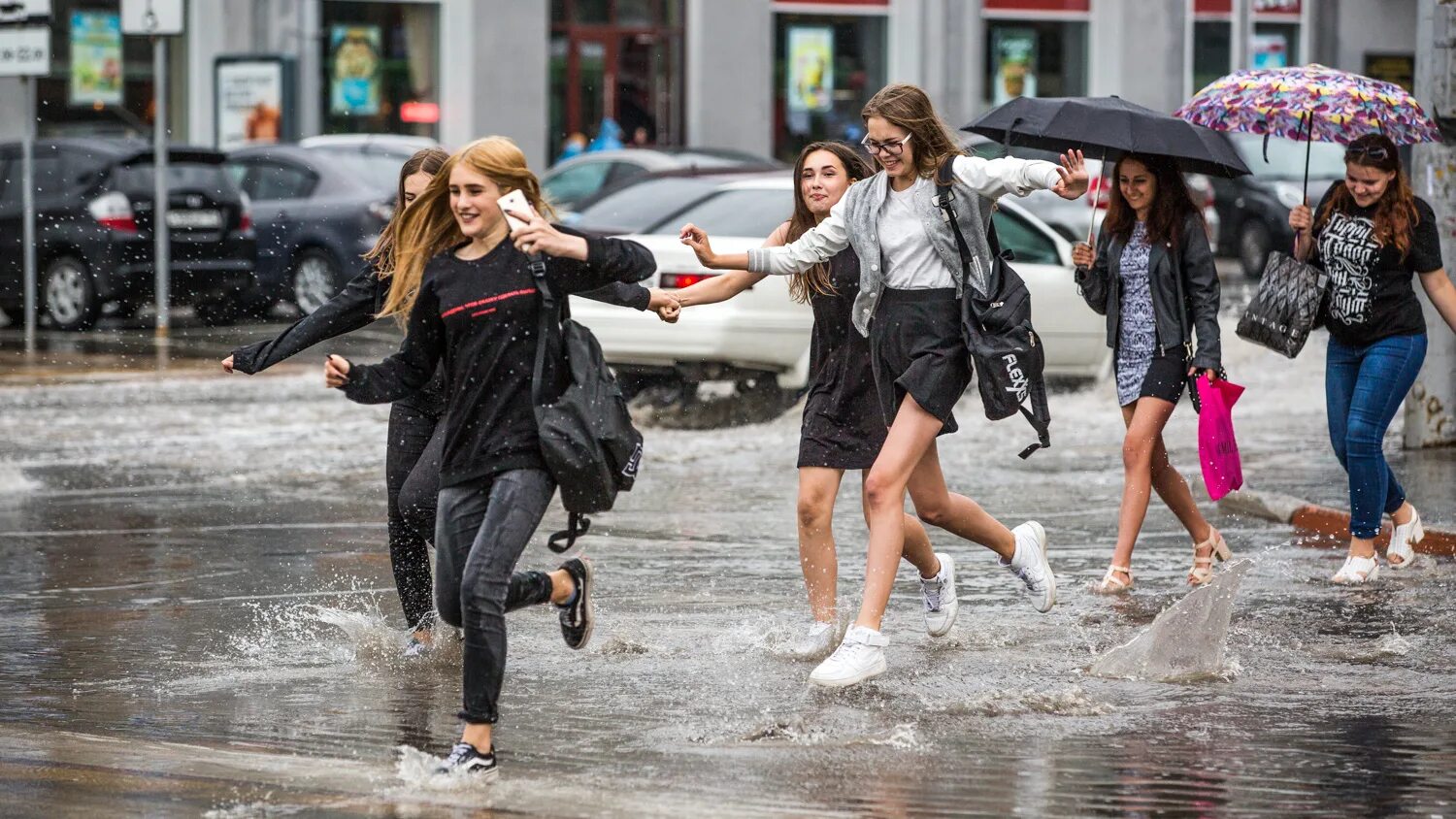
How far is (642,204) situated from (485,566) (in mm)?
9410

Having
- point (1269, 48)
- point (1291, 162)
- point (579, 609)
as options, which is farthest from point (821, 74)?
point (579, 609)

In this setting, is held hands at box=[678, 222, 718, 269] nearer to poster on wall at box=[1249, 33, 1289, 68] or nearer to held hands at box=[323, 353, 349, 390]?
held hands at box=[323, 353, 349, 390]

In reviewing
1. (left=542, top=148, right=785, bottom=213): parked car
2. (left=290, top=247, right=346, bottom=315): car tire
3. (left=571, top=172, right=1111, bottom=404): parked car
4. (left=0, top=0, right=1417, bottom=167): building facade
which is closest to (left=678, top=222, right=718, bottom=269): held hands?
(left=571, top=172, right=1111, bottom=404): parked car

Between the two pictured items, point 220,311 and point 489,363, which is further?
point 220,311

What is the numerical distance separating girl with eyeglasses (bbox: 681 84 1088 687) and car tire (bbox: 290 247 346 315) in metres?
15.4

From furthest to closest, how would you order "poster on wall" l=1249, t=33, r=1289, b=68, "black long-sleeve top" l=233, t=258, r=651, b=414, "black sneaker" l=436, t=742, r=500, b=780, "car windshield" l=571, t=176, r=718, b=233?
"poster on wall" l=1249, t=33, r=1289, b=68
"car windshield" l=571, t=176, r=718, b=233
"black long-sleeve top" l=233, t=258, r=651, b=414
"black sneaker" l=436, t=742, r=500, b=780

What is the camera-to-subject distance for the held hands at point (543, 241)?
5.73 m

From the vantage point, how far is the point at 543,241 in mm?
5723

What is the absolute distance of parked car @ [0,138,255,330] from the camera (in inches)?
835

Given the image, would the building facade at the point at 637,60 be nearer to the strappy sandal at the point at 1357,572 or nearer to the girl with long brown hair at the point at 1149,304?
the girl with long brown hair at the point at 1149,304

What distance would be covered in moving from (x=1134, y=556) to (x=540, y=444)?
14.2 feet

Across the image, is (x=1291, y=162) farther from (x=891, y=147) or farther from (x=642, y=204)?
(x=891, y=147)

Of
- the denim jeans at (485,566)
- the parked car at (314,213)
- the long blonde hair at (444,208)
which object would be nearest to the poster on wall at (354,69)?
the parked car at (314,213)

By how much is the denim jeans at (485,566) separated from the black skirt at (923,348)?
145 centimetres
